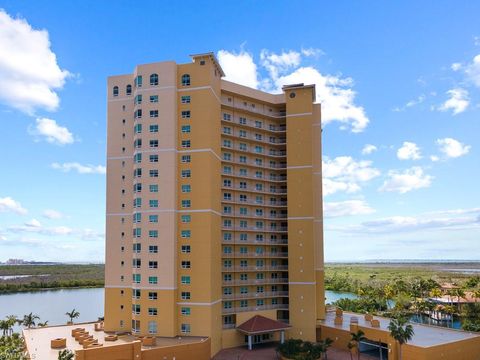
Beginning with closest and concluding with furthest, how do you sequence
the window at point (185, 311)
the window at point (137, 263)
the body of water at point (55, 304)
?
the window at point (185, 311)
the window at point (137, 263)
the body of water at point (55, 304)

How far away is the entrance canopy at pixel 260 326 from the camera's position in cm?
3947

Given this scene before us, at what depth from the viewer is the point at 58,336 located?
124 ft

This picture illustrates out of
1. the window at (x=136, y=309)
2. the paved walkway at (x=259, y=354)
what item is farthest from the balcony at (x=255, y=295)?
the window at (x=136, y=309)

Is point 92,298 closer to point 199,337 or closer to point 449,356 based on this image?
point 199,337

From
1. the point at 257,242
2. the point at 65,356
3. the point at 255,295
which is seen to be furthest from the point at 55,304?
the point at 65,356

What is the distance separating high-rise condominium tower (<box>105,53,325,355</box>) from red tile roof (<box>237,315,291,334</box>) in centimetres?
58

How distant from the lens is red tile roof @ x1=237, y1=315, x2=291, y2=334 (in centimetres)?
3969

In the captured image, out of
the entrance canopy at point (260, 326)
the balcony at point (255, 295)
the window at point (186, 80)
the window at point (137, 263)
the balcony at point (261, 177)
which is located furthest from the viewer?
the balcony at point (261, 177)

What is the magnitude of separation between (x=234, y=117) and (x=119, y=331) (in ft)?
77.2

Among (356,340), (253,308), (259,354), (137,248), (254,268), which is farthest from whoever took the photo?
(254,268)

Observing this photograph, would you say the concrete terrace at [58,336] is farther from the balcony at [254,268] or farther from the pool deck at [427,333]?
the pool deck at [427,333]

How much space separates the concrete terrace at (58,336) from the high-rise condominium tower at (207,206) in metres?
1.39

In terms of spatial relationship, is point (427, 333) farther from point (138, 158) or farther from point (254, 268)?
point (138, 158)

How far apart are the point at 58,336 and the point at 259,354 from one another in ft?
58.3
